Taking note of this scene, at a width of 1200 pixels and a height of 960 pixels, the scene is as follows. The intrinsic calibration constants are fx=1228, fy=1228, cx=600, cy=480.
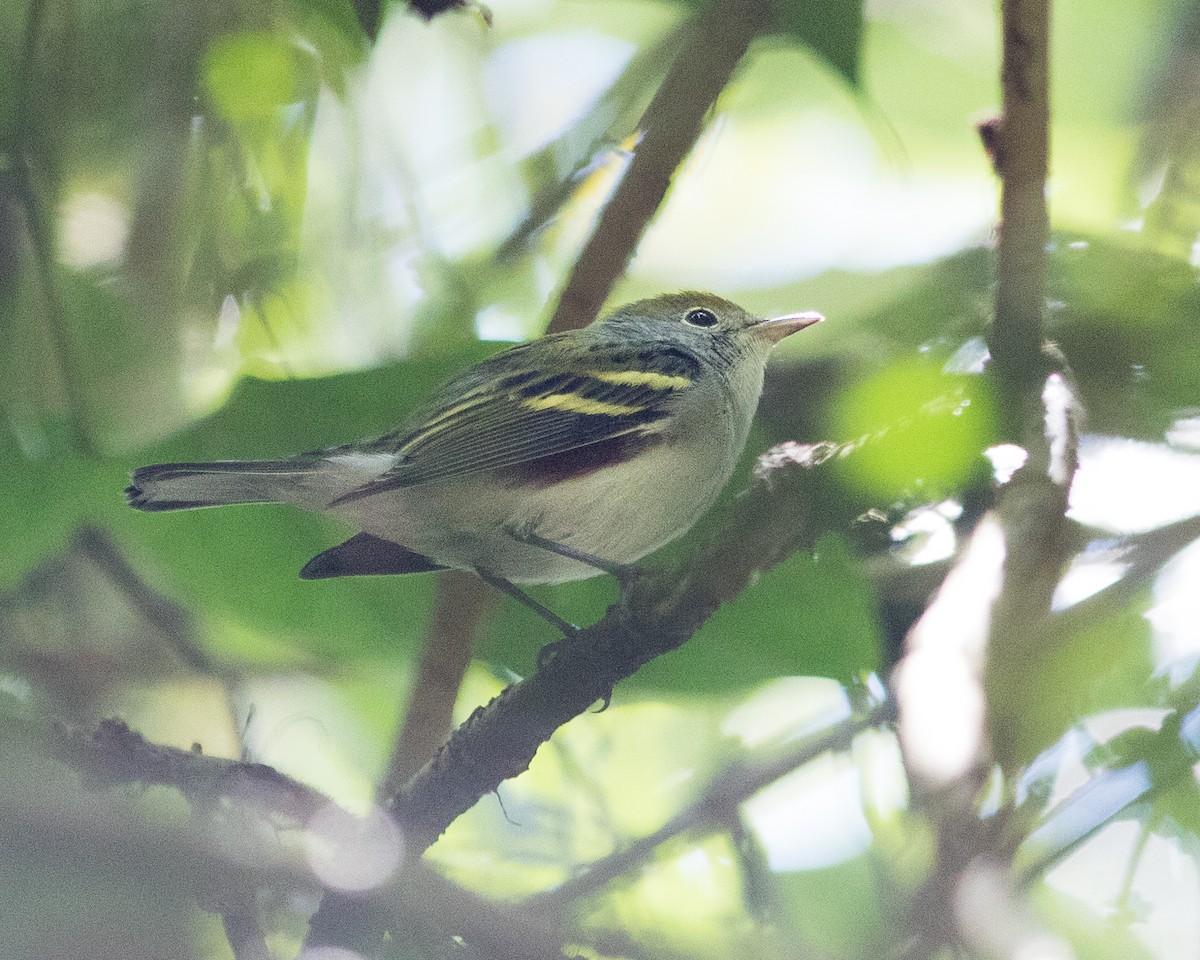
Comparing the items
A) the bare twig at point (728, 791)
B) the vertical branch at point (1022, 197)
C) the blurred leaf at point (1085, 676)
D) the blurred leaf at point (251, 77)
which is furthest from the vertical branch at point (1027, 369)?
the blurred leaf at point (251, 77)

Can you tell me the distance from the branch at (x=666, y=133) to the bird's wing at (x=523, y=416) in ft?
0.76

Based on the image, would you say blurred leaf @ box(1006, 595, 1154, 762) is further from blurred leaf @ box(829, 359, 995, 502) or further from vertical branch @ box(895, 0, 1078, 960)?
blurred leaf @ box(829, 359, 995, 502)

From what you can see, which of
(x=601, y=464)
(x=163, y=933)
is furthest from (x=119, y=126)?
(x=163, y=933)

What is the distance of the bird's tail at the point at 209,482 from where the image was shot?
2.18 metres

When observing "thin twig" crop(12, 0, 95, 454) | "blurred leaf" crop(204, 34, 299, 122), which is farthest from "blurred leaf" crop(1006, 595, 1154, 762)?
"blurred leaf" crop(204, 34, 299, 122)

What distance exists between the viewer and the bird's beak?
2.64 meters

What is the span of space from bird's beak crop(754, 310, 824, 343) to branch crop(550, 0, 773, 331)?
1.14 ft

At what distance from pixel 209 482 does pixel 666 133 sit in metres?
1.27

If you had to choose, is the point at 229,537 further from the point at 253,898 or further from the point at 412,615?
the point at 253,898

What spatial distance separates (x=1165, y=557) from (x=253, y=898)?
1.90m

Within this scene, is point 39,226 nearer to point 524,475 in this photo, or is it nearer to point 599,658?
point 524,475

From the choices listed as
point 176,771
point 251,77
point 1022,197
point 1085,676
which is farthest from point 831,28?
point 176,771

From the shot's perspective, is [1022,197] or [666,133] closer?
[1022,197]

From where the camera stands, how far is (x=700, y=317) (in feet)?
9.95
